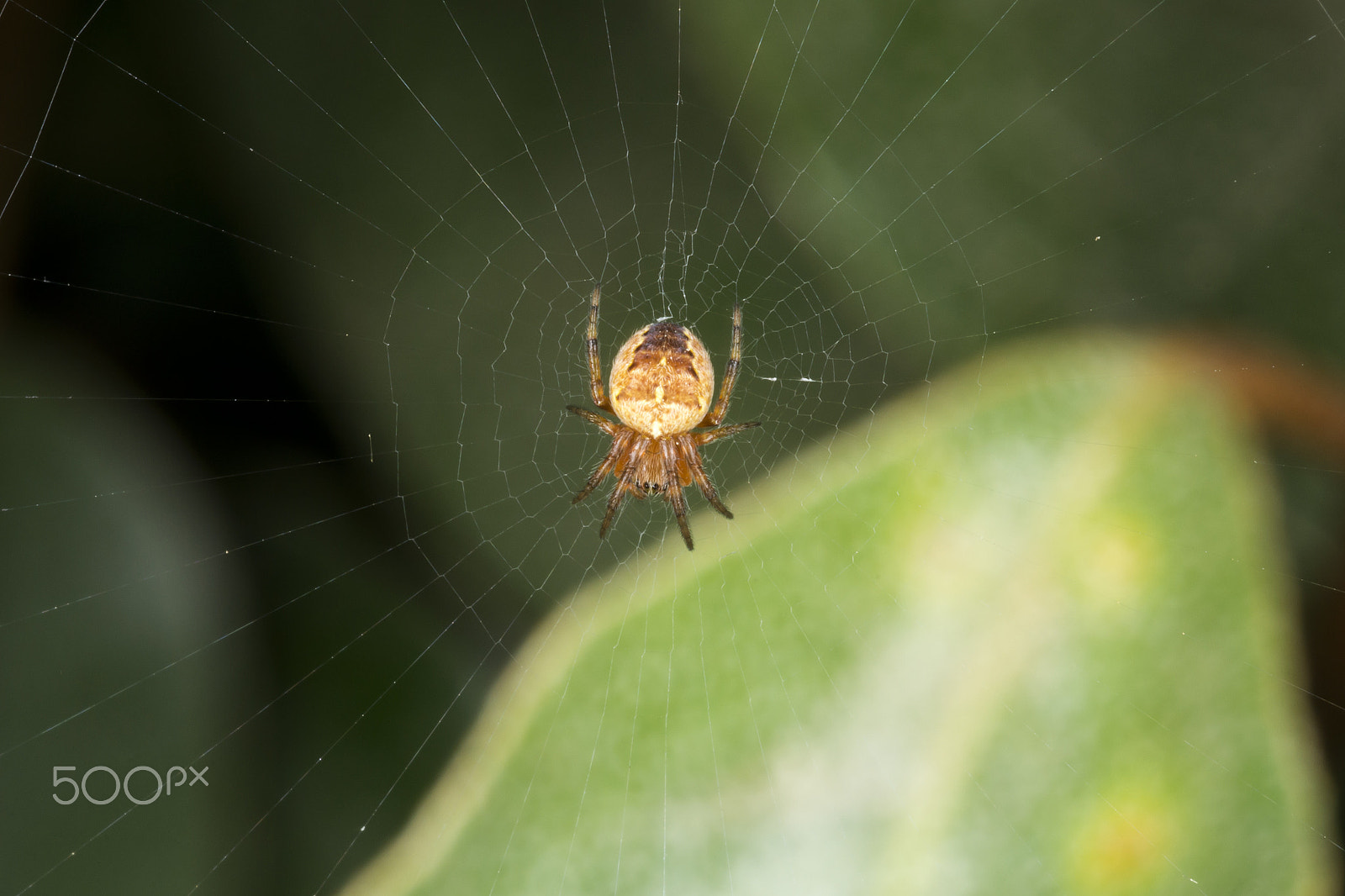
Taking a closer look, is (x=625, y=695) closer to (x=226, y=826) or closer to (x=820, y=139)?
(x=226, y=826)

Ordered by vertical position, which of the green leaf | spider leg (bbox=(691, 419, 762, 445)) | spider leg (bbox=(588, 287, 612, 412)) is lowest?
the green leaf

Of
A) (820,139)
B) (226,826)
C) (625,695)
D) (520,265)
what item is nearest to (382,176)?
(520,265)

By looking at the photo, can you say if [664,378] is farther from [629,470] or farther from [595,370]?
[629,470]

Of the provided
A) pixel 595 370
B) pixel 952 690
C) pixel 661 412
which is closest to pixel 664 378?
pixel 661 412

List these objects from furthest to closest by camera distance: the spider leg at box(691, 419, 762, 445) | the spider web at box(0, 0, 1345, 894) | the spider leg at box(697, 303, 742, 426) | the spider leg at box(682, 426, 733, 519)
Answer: the spider leg at box(682, 426, 733, 519), the spider leg at box(691, 419, 762, 445), the spider leg at box(697, 303, 742, 426), the spider web at box(0, 0, 1345, 894)

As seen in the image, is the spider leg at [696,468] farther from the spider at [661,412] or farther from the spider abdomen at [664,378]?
the spider abdomen at [664,378]

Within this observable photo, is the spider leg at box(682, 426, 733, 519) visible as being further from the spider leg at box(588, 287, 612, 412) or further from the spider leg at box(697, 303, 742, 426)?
the spider leg at box(588, 287, 612, 412)

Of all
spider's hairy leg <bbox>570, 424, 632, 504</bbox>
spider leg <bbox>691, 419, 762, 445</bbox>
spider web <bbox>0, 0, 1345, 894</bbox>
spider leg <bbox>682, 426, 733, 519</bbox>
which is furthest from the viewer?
spider's hairy leg <bbox>570, 424, 632, 504</bbox>

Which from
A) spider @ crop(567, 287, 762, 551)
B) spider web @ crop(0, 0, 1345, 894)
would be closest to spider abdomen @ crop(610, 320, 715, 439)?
spider @ crop(567, 287, 762, 551)
